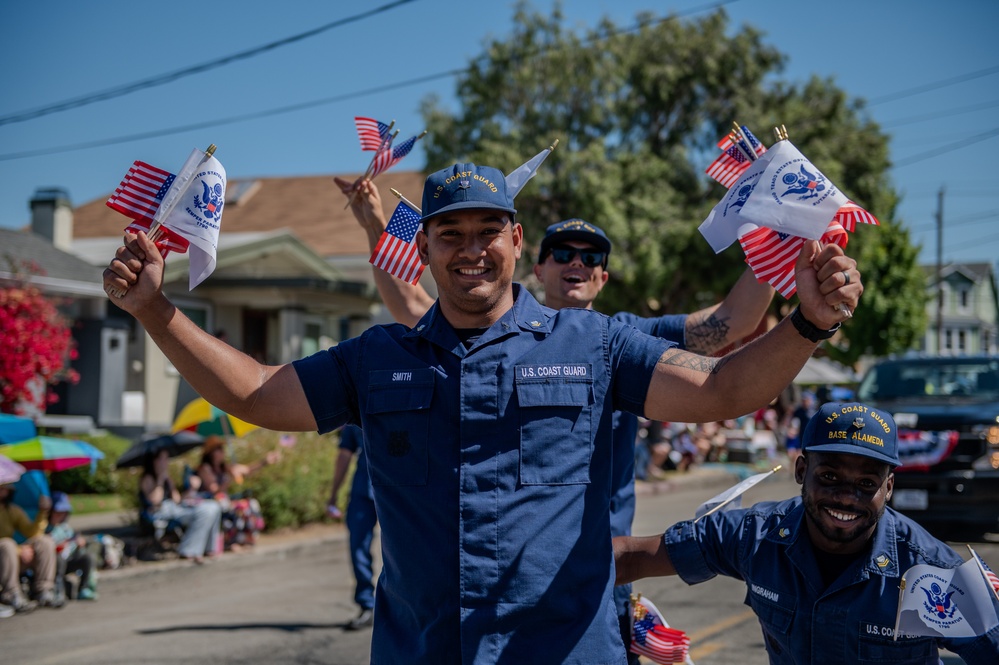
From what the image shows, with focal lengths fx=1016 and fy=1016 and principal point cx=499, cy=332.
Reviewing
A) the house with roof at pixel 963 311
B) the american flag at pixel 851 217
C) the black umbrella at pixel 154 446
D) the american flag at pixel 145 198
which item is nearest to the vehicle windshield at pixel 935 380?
the black umbrella at pixel 154 446

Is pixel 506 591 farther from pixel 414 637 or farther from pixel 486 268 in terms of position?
pixel 486 268

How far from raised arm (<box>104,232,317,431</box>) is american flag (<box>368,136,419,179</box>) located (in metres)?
2.14

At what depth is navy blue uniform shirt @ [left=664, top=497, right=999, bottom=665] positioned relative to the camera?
10.4ft

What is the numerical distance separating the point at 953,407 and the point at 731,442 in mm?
14864

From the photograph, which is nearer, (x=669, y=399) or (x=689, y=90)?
(x=669, y=399)

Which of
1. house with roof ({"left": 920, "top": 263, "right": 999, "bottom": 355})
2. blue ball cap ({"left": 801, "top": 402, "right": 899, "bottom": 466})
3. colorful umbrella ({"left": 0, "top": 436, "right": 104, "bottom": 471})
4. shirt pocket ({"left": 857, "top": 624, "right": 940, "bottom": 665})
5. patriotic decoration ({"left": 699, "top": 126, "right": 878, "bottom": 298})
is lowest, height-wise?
shirt pocket ({"left": 857, "top": 624, "right": 940, "bottom": 665})

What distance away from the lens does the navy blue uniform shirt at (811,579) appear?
125 inches

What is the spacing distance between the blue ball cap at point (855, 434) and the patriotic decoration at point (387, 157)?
2451mm

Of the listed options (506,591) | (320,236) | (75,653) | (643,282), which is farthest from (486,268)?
(320,236)

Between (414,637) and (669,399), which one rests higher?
(669,399)

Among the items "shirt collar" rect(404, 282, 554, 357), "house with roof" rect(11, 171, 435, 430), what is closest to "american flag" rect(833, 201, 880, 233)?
"shirt collar" rect(404, 282, 554, 357)

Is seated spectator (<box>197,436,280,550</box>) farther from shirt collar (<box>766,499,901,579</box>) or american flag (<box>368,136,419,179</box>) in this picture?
shirt collar (<box>766,499,901,579</box>)

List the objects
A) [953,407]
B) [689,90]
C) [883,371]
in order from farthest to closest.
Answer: [689,90] < [883,371] < [953,407]

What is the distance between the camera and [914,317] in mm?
36000
